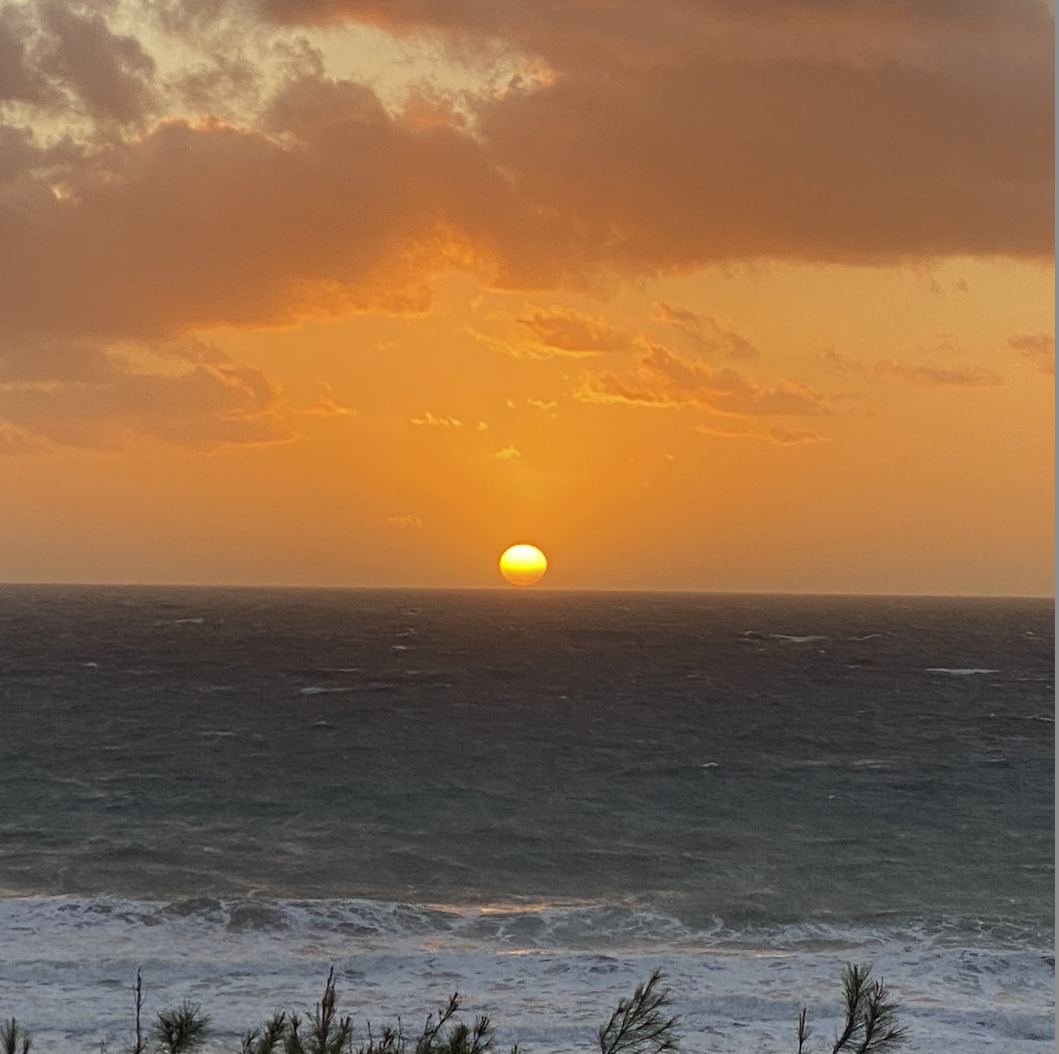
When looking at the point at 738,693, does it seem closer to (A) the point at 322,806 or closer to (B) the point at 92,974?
(A) the point at 322,806

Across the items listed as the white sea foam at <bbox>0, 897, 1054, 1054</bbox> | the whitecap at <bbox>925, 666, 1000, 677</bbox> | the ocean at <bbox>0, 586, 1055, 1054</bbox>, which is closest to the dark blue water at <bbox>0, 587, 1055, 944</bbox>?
the ocean at <bbox>0, 586, 1055, 1054</bbox>

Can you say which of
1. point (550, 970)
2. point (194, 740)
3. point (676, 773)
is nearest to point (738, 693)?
point (676, 773)

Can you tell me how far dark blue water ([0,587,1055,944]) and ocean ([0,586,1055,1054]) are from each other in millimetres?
223

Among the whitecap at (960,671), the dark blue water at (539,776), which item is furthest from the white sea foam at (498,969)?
the whitecap at (960,671)

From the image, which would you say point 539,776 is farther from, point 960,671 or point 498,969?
point 960,671

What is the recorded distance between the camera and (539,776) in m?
50.7

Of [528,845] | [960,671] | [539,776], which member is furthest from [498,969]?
[960,671]

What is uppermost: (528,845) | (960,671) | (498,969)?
(498,969)

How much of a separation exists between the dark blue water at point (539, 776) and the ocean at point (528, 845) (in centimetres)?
22

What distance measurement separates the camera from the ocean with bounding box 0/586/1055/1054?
2166 centimetres

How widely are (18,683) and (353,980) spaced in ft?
202

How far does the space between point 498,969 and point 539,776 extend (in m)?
27.7

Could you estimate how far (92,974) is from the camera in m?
21.7

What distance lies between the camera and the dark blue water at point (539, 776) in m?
32.1
